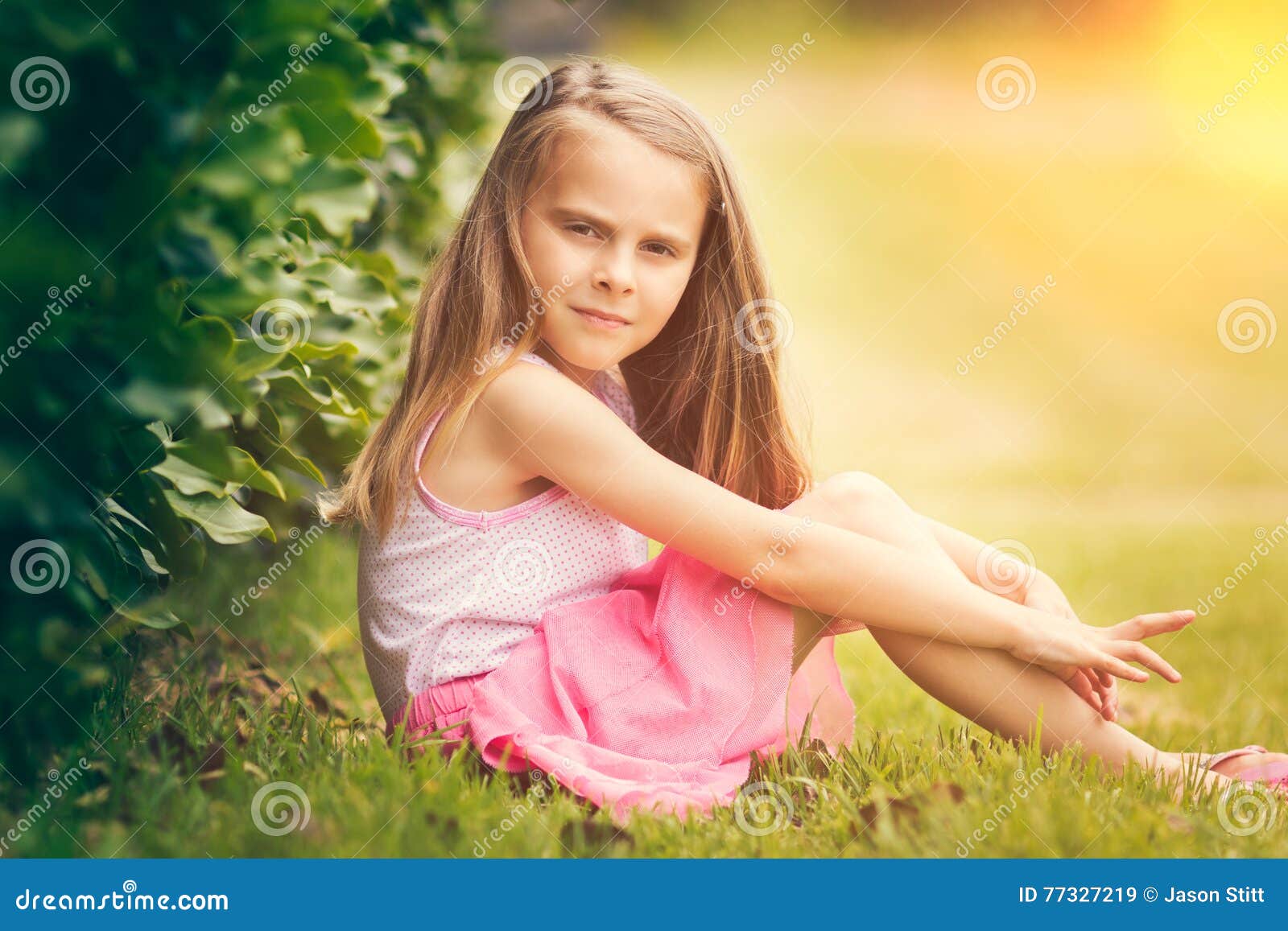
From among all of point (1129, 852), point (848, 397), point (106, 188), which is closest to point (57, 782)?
point (106, 188)

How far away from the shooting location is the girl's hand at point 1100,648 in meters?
2.04

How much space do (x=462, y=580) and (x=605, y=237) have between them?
26.7 inches

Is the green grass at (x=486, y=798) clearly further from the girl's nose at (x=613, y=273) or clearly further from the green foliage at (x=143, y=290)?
the girl's nose at (x=613, y=273)

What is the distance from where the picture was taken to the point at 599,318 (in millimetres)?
2271

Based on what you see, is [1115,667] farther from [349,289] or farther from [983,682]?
[349,289]

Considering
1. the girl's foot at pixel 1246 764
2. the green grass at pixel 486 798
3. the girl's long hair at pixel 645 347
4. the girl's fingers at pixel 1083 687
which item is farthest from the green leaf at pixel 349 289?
the girl's foot at pixel 1246 764

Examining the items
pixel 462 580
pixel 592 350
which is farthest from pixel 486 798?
pixel 592 350

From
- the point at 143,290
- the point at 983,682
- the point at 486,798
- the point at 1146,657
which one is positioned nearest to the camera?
the point at 143,290

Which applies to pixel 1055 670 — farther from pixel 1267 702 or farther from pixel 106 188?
pixel 106 188

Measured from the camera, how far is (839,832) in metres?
1.80

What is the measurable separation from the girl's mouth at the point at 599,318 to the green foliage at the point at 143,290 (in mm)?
517

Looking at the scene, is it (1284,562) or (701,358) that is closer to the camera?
(701,358)

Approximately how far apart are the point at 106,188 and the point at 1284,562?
19.7 feet

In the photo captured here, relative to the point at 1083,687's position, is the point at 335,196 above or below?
below
